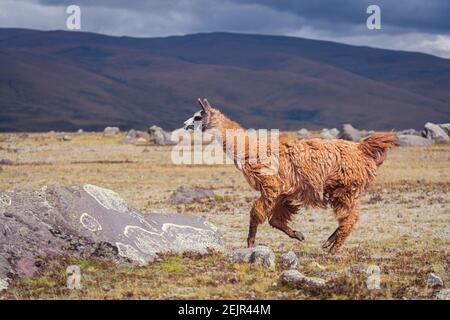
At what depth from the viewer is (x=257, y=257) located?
12.6 metres

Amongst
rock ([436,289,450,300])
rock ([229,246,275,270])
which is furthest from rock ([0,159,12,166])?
rock ([436,289,450,300])

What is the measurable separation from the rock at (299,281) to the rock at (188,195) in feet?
52.3

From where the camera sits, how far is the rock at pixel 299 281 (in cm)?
1045

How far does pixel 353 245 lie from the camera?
1625 centimetres

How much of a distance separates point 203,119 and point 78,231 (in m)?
3.08

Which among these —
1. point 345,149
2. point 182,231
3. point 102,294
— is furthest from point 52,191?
point 345,149

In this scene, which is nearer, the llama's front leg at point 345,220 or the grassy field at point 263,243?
the grassy field at point 263,243

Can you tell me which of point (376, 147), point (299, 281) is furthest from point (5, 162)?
point (299, 281)

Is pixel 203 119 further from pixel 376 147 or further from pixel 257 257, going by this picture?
pixel 376 147

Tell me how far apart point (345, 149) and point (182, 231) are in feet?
11.7

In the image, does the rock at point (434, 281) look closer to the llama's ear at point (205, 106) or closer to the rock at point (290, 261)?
the rock at point (290, 261)

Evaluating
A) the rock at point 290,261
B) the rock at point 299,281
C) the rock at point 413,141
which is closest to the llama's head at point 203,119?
the rock at point 290,261

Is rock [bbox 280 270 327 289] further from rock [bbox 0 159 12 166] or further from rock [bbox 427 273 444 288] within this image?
rock [bbox 0 159 12 166]
